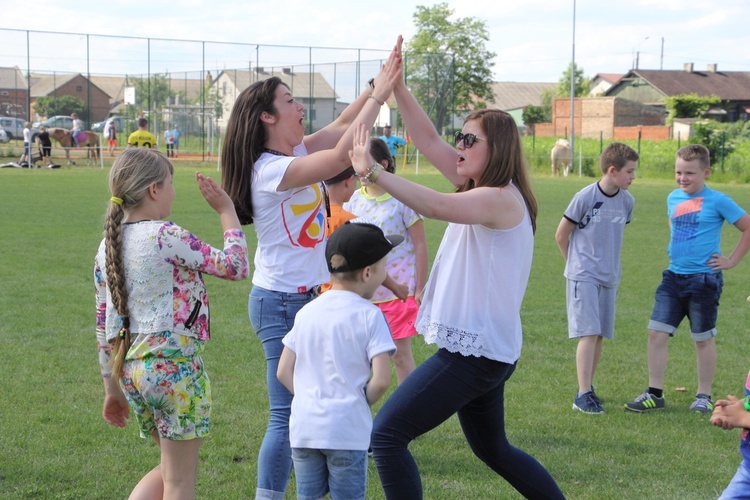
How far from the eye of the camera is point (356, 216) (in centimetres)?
567

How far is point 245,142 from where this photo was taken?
3979 mm

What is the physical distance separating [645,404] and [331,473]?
3729mm

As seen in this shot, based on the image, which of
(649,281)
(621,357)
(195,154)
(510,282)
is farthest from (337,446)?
(195,154)

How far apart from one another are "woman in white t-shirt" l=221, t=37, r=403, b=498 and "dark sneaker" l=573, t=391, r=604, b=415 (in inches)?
115

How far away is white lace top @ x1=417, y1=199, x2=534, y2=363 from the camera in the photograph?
11.8 ft

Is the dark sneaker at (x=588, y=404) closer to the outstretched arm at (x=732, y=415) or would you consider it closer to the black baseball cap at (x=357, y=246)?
the outstretched arm at (x=732, y=415)

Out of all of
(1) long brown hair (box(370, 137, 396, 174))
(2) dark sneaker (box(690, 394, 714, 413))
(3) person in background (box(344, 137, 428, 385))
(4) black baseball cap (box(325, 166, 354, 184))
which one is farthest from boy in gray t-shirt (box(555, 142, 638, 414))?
(4) black baseball cap (box(325, 166, 354, 184))

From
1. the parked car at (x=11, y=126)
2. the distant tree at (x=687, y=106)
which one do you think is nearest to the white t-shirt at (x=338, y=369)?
the parked car at (x=11, y=126)

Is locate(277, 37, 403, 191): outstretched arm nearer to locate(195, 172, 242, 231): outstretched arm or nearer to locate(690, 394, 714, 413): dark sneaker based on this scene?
locate(195, 172, 242, 231): outstretched arm

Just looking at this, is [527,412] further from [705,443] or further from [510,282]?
[510,282]

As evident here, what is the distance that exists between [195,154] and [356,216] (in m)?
36.6

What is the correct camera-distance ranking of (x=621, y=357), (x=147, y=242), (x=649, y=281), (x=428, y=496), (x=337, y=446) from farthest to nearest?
(x=649, y=281)
(x=621, y=357)
(x=428, y=496)
(x=147, y=242)
(x=337, y=446)

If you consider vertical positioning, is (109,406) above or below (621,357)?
above

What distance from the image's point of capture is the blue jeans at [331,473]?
127 inches
